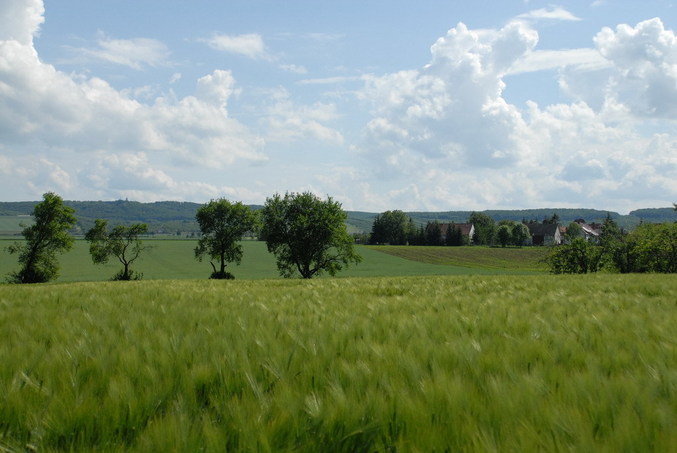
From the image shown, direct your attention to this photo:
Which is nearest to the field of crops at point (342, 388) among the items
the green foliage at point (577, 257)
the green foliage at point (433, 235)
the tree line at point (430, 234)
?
the green foliage at point (577, 257)

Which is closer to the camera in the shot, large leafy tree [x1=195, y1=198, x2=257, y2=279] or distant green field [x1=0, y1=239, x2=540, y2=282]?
large leafy tree [x1=195, y1=198, x2=257, y2=279]

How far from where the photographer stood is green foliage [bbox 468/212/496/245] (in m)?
166

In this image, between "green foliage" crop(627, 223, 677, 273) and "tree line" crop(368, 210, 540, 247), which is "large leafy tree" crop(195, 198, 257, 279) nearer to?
"green foliage" crop(627, 223, 677, 273)

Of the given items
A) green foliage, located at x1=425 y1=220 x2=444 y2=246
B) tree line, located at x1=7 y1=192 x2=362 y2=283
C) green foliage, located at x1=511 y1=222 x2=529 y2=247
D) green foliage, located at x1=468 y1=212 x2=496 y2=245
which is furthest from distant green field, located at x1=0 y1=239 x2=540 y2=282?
green foliage, located at x1=468 y1=212 x2=496 y2=245

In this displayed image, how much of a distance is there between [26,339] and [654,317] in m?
6.08

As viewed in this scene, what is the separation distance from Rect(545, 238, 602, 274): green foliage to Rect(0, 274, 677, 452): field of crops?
53.0 metres

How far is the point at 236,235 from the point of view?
63.7 metres

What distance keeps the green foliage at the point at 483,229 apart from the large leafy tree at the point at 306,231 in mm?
119358

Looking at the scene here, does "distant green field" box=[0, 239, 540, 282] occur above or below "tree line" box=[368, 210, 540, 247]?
below

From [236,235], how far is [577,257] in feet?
143

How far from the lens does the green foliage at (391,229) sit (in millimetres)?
160125

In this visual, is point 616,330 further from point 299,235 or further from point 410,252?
point 410,252

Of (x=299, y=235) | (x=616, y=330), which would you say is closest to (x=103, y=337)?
(x=616, y=330)

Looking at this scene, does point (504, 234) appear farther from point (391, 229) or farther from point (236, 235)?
A: point (236, 235)
